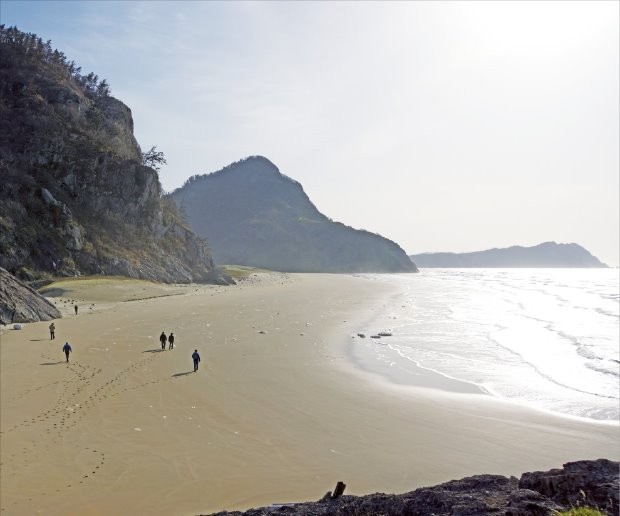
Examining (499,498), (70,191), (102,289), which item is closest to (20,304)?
(102,289)

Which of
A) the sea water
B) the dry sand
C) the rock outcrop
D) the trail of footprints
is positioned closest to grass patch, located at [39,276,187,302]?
the rock outcrop

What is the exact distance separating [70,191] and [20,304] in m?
38.4

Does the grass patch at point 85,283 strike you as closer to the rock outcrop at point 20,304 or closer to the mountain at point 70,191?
the mountain at point 70,191

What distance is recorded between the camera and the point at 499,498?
470 centimetres

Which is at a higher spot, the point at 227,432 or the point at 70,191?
the point at 70,191

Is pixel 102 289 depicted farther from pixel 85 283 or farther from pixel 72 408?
pixel 72 408

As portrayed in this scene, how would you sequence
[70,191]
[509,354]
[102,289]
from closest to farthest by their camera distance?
[509,354] < [102,289] < [70,191]

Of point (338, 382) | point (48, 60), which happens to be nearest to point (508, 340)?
point (338, 382)

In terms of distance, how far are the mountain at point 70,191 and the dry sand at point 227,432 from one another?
32538 millimetres

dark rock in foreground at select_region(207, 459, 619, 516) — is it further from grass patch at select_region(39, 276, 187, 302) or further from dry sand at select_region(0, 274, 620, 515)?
grass patch at select_region(39, 276, 187, 302)

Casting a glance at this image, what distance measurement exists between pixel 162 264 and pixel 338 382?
175ft

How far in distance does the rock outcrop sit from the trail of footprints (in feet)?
29.3

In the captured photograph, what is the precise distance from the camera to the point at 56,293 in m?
42.3

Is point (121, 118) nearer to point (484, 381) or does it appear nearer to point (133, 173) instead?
point (133, 173)
